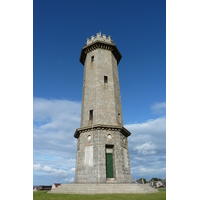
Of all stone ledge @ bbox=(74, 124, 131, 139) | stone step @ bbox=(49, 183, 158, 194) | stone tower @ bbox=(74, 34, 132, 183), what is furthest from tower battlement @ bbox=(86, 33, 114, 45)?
stone step @ bbox=(49, 183, 158, 194)

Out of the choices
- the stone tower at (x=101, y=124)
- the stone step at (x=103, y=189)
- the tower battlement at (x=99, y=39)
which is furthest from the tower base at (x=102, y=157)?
the tower battlement at (x=99, y=39)

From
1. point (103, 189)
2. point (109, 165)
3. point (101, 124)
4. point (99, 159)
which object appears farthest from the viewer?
point (101, 124)

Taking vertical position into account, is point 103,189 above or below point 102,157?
below

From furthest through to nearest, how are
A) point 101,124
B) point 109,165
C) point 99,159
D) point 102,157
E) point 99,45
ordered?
1. point 99,45
2. point 101,124
3. point 109,165
4. point 102,157
5. point 99,159

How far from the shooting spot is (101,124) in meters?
20.5

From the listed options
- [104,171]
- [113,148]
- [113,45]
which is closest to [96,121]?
[113,148]

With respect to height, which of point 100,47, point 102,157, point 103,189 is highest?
point 100,47

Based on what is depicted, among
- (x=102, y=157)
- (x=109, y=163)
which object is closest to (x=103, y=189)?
(x=102, y=157)

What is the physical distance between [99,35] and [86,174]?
20068 millimetres

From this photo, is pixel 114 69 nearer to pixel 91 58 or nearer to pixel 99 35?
pixel 91 58

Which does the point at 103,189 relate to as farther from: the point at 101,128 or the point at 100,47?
the point at 100,47

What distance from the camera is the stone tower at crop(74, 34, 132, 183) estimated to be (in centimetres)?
1930

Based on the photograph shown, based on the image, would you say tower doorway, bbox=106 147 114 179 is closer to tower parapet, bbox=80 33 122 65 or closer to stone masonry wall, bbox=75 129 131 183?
stone masonry wall, bbox=75 129 131 183

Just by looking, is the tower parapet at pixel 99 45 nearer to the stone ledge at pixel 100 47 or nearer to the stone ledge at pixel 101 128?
the stone ledge at pixel 100 47
